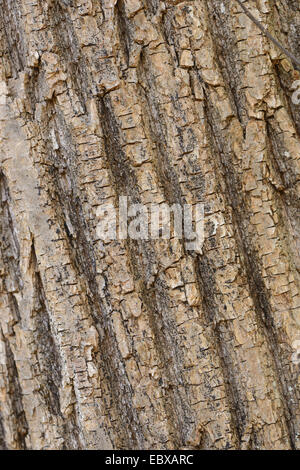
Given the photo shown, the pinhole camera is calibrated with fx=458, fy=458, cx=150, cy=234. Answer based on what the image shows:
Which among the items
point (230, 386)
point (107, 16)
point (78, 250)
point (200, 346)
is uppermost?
point (107, 16)

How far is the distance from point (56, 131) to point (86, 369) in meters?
0.65

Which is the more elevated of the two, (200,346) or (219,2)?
(219,2)

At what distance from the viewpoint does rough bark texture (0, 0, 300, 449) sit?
1222 mm

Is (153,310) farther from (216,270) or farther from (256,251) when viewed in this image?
(256,251)

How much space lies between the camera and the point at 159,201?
1230 mm

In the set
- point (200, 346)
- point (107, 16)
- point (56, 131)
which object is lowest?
point (200, 346)

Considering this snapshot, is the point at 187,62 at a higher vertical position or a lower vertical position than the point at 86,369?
higher

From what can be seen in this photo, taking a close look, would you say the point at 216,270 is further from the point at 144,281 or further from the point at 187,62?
the point at 187,62

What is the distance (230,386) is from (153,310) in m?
0.29

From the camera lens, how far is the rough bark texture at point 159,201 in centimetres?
122

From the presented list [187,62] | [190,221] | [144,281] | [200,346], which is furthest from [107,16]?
[200,346]

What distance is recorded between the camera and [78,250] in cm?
126
